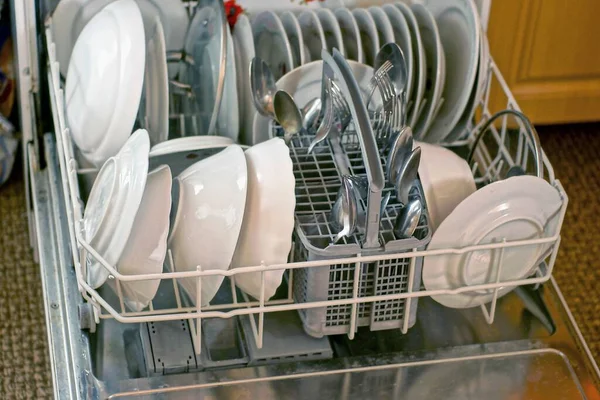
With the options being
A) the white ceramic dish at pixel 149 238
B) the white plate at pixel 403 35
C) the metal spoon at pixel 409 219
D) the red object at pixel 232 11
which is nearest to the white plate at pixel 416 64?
the white plate at pixel 403 35

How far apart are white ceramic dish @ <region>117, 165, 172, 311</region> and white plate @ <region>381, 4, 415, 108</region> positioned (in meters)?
0.44

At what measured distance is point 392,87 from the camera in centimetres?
117

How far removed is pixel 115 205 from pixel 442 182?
0.38m

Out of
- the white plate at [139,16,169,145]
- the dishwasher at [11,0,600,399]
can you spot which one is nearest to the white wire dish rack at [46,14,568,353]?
the dishwasher at [11,0,600,399]

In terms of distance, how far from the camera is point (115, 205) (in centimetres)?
104

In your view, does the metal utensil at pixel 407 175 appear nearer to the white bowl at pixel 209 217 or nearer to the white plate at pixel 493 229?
the white plate at pixel 493 229

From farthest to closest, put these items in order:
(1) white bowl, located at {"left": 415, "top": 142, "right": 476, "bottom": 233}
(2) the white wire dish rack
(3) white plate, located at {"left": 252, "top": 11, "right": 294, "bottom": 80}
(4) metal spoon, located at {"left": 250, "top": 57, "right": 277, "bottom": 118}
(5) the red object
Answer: (5) the red object → (3) white plate, located at {"left": 252, "top": 11, "right": 294, "bottom": 80} → (4) metal spoon, located at {"left": 250, "top": 57, "right": 277, "bottom": 118} → (1) white bowl, located at {"left": 415, "top": 142, "right": 476, "bottom": 233} → (2) the white wire dish rack

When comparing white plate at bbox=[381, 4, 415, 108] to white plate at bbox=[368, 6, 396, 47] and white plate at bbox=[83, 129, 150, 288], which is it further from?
white plate at bbox=[83, 129, 150, 288]

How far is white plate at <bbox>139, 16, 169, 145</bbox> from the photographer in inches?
50.1

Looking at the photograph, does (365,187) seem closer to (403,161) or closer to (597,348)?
(403,161)

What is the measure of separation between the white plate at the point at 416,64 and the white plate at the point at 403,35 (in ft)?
0.04

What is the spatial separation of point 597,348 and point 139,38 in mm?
863

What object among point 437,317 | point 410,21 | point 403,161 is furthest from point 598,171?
point 403,161

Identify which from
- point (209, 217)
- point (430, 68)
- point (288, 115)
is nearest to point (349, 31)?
point (430, 68)
